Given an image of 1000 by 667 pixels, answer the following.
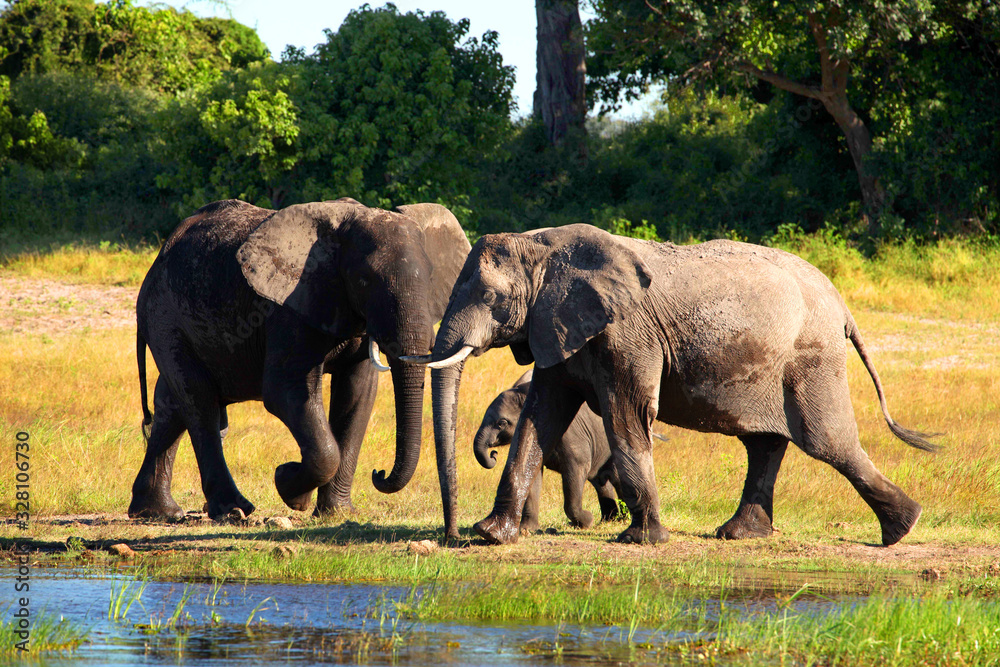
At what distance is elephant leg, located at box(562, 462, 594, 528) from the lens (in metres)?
9.03

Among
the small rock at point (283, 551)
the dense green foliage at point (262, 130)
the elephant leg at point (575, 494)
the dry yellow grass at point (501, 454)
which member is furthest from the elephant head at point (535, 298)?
the dense green foliage at point (262, 130)

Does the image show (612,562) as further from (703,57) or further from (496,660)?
(703,57)

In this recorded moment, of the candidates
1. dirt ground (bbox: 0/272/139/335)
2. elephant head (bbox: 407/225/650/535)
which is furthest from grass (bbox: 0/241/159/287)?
elephant head (bbox: 407/225/650/535)

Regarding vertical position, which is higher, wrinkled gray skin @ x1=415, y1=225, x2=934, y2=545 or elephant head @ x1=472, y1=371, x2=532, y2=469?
wrinkled gray skin @ x1=415, y1=225, x2=934, y2=545

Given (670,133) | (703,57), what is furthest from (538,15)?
(703,57)

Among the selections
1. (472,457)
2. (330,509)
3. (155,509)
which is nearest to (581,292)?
(330,509)

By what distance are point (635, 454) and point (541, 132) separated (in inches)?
988

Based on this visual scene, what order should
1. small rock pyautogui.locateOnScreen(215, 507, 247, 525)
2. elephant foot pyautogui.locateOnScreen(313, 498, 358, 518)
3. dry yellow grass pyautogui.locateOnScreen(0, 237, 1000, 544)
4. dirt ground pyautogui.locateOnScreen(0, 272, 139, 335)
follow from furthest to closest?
dirt ground pyautogui.locateOnScreen(0, 272, 139, 335), dry yellow grass pyautogui.locateOnScreen(0, 237, 1000, 544), elephant foot pyautogui.locateOnScreen(313, 498, 358, 518), small rock pyautogui.locateOnScreen(215, 507, 247, 525)

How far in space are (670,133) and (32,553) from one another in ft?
85.3

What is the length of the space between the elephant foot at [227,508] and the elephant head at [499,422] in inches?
71.2

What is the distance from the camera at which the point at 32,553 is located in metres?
7.75

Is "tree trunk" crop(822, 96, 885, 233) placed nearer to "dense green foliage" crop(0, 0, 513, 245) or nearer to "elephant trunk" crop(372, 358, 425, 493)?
"dense green foliage" crop(0, 0, 513, 245)

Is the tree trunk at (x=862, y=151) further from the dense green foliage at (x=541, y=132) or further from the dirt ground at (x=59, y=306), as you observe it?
the dirt ground at (x=59, y=306)

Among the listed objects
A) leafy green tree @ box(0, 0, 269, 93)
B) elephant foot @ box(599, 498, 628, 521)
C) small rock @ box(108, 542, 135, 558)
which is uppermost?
leafy green tree @ box(0, 0, 269, 93)
